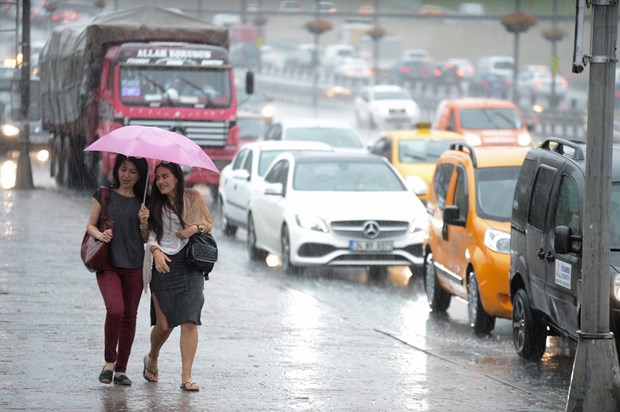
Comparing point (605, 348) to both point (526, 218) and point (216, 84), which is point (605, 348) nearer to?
point (526, 218)

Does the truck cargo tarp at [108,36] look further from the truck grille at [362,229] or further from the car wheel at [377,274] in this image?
the truck grille at [362,229]

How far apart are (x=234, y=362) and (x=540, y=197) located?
111 inches

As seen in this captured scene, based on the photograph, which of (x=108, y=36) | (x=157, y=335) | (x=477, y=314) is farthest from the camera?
(x=108, y=36)

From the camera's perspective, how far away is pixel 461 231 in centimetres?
1357

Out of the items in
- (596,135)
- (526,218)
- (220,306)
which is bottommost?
(220,306)

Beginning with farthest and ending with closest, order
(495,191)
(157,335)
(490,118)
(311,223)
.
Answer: (490,118) < (311,223) < (495,191) < (157,335)

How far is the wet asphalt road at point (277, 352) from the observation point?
900 centimetres

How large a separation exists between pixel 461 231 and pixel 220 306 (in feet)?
7.83

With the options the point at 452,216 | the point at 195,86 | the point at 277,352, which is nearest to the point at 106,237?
the point at 277,352

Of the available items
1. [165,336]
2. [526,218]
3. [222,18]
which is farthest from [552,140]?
[222,18]

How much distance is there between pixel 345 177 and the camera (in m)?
17.9

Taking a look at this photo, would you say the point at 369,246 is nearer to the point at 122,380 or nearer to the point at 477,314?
the point at 477,314

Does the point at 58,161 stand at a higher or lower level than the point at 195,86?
lower

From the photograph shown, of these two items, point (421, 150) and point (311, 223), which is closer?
point (311, 223)
